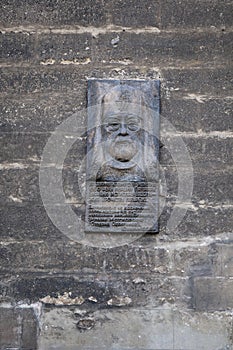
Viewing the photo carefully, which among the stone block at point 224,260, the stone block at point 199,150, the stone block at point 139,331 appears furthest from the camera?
the stone block at point 199,150

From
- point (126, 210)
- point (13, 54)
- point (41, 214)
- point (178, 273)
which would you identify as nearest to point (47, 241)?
point (41, 214)

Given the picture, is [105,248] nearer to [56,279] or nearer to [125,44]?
[56,279]

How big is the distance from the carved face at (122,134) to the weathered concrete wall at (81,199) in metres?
0.15

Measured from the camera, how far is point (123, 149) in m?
3.90

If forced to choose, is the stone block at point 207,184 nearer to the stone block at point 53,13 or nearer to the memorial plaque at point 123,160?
the memorial plaque at point 123,160

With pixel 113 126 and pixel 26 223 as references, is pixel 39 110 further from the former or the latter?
pixel 26 223

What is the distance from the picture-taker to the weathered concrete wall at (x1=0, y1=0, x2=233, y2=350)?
12.5 ft

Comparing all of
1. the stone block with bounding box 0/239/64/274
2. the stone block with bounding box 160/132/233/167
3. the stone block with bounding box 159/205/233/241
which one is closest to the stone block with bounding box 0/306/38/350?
the stone block with bounding box 0/239/64/274

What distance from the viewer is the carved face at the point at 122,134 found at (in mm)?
3900

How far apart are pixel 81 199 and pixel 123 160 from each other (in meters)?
0.29

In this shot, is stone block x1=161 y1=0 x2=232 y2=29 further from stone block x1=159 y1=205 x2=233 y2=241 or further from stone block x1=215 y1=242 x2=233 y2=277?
stone block x1=215 y1=242 x2=233 y2=277

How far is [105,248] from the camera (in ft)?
12.7

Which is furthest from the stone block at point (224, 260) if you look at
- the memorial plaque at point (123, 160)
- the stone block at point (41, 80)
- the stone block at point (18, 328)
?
the stone block at point (41, 80)

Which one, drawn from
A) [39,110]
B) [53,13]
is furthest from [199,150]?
[53,13]
